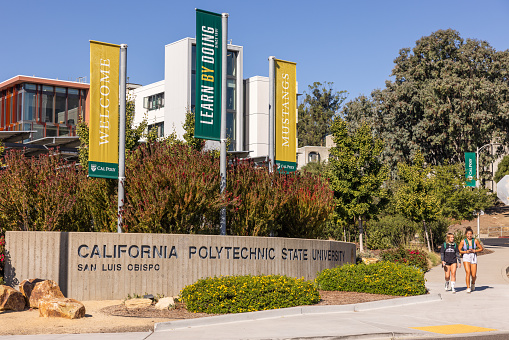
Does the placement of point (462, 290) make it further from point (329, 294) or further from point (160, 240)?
point (160, 240)

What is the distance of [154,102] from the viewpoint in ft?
226

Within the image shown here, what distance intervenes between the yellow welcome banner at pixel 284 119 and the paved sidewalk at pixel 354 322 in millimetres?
6755

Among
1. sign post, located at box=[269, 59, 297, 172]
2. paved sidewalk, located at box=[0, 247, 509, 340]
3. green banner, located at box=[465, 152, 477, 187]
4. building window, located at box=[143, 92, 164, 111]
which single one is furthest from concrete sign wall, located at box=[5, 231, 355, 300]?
building window, located at box=[143, 92, 164, 111]

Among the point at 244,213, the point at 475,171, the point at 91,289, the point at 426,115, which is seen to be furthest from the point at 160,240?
the point at 426,115

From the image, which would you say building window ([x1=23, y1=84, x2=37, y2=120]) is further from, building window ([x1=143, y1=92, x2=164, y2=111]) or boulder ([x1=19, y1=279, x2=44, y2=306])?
boulder ([x1=19, y1=279, x2=44, y2=306])

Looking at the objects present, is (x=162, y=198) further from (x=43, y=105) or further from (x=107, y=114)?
(x=43, y=105)

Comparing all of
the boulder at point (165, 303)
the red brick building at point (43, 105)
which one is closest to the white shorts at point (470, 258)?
the boulder at point (165, 303)

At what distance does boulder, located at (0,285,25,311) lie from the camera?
1260 cm

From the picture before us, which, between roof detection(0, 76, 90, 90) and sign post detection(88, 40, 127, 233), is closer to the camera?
sign post detection(88, 40, 127, 233)

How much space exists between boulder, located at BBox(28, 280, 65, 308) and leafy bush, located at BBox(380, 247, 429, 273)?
14103mm

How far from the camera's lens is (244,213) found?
58.8 ft

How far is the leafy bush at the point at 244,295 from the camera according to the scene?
1268cm

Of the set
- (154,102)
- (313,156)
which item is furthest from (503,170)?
(154,102)

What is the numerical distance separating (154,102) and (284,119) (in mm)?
50235
